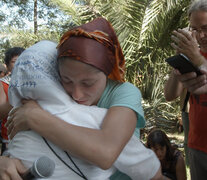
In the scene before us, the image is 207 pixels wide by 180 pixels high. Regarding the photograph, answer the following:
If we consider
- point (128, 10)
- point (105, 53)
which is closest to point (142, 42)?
point (128, 10)

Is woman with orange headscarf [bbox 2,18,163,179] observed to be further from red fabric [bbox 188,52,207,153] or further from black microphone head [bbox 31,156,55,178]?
red fabric [bbox 188,52,207,153]

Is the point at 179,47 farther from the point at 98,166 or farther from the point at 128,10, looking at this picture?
the point at 128,10

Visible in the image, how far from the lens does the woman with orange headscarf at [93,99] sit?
3.11 ft

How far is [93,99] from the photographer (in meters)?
1.17

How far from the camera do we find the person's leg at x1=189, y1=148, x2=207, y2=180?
2.29m

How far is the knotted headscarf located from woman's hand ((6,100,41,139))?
245mm

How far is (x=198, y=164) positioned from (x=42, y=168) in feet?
6.18

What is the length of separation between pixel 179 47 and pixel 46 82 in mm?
1184

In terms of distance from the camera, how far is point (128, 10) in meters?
7.43

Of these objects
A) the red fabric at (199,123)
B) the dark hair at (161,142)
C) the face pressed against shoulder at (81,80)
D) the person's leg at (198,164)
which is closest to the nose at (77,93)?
the face pressed against shoulder at (81,80)

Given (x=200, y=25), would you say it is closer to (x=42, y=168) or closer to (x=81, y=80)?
(x=81, y=80)

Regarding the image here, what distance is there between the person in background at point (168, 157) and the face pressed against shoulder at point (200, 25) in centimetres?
176

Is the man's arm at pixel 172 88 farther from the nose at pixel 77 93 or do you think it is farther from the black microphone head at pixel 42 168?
the black microphone head at pixel 42 168

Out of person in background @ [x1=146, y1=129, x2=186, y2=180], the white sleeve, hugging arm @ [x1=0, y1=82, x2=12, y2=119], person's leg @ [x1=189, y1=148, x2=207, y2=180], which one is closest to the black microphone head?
the white sleeve
